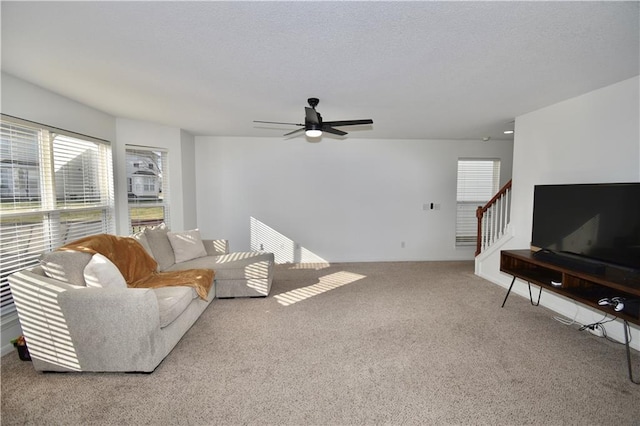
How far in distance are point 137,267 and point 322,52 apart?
9.45 ft

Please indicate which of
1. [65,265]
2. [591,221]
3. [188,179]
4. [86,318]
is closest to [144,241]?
[65,265]

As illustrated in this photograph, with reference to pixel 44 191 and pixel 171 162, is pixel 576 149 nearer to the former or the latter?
pixel 171 162

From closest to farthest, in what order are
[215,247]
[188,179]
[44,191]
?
[44,191]
[215,247]
[188,179]

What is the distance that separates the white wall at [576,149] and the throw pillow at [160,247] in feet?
15.7

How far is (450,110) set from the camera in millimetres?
3646

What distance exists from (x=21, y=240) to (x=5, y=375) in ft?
3.97

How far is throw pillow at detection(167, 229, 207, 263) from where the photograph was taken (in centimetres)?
391

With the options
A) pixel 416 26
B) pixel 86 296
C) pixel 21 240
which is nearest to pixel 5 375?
pixel 86 296

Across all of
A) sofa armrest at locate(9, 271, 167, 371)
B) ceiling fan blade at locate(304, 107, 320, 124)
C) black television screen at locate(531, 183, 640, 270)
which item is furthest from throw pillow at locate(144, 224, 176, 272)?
black television screen at locate(531, 183, 640, 270)

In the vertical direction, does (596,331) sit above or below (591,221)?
below

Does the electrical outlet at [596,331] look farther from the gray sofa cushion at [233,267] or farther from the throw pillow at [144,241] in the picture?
the throw pillow at [144,241]

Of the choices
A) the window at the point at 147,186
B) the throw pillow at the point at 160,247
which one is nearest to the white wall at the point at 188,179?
the window at the point at 147,186

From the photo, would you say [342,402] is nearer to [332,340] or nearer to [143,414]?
[332,340]

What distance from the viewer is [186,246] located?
400 cm
